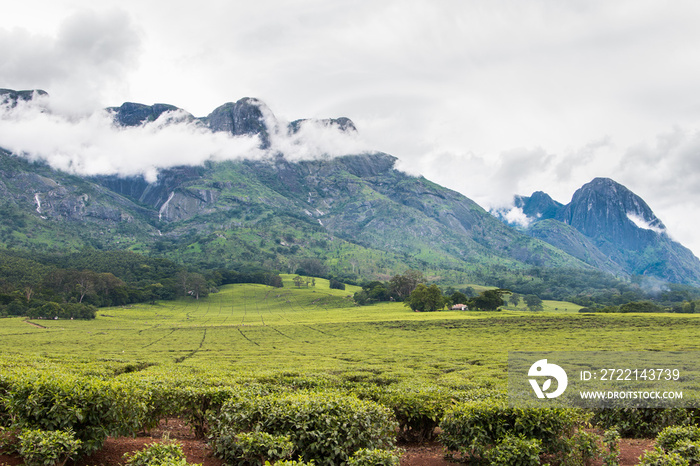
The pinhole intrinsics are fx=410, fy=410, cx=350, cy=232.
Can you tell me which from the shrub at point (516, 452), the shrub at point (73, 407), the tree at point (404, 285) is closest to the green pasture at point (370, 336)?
the shrub at point (516, 452)

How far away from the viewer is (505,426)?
1125 cm

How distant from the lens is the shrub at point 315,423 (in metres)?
10.1

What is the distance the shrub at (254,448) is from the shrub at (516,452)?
5.21 m

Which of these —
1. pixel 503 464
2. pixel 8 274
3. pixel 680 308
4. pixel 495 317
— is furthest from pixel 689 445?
pixel 8 274

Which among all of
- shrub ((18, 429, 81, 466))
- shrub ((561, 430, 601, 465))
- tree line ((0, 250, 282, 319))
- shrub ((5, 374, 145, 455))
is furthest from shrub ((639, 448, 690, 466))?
tree line ((0, 250, 282, 319))

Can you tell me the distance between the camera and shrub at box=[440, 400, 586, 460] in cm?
1104

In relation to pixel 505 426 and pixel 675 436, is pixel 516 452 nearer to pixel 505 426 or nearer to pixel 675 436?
pixel 505 426

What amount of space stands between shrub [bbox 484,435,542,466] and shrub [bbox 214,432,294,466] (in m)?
5.21

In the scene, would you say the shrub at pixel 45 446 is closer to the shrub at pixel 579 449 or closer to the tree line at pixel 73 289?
the shrub at pixel 579 449

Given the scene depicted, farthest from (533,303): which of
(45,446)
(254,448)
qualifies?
(45,446)

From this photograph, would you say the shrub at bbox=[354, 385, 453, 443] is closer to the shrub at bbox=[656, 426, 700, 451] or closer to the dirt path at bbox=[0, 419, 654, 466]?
the dirt path at bbox=[0, 419, 654, 466]

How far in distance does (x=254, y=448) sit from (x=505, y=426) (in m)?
6.70

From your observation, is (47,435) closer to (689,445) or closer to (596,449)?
(596,449)

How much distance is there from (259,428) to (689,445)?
35.2 feet
